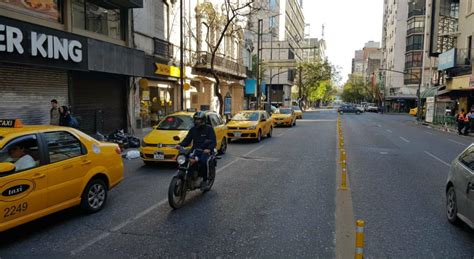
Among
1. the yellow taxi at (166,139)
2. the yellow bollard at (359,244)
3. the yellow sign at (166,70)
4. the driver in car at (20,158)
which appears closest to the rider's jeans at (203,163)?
the yellow taxi at (166,139)

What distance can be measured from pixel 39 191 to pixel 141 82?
15.1 meters

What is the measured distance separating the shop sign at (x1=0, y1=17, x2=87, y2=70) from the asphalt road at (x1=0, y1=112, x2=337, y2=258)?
5406mm

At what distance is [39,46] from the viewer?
38.3ft

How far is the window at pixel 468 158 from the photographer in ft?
17.6

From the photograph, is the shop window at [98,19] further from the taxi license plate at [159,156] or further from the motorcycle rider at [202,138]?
the motorcycle rider at [202,138]

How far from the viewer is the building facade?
1152cm

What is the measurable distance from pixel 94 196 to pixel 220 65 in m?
24.9

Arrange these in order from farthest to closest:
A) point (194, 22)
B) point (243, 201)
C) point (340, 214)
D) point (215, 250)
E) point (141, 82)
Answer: point (194, 22) < point (141, 82) < point (243, 201) < point (340, 214) < point (215, 250)

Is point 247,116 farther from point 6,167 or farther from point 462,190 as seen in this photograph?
point 6,167

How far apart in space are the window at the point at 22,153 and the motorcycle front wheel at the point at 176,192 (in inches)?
81.6

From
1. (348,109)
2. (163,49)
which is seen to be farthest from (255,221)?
(348,109)

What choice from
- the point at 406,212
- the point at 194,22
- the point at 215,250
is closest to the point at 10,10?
the point at 215,250

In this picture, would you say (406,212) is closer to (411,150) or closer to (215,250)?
(215,250)

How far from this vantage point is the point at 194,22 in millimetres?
25672
